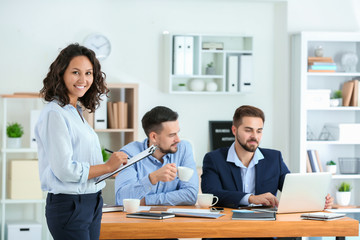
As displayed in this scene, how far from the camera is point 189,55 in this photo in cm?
564

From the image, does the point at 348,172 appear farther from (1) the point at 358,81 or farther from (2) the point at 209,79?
(2) the point at 209,79

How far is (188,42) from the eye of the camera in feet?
18.5

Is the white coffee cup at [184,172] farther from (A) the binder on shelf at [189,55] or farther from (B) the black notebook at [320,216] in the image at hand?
(A) the binder on shelf at [189,55]

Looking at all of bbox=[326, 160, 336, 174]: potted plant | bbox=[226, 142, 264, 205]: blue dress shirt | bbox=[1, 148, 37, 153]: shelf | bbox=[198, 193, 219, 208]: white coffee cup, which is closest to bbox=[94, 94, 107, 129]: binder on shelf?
bbox=[1, 148, 37, 153]: shelf

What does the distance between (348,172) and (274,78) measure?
1188 millimetres

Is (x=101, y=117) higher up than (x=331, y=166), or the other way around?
(x=101, y=117)

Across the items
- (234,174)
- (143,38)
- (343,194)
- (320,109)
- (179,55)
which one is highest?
(143,38)

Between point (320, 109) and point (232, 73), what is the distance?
2.99ft

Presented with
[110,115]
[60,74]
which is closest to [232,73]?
[110,115]

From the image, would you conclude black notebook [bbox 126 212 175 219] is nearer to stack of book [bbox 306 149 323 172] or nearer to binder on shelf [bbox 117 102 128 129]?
binder on shelf [bbox 117 102 128 129]

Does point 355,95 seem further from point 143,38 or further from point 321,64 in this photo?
point 143,38

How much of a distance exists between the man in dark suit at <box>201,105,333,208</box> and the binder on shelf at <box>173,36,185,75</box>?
2243mm

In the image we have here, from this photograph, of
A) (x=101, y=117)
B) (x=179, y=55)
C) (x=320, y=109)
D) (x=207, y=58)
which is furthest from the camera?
(x=207, y=58)

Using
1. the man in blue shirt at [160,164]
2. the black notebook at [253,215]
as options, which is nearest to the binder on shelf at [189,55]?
the man in blue shirt at [160,164]
